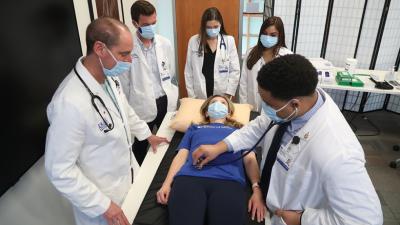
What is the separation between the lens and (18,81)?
1439mm

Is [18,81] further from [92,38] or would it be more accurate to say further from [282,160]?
[282,160]

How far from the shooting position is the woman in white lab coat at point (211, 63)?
264 centimetres

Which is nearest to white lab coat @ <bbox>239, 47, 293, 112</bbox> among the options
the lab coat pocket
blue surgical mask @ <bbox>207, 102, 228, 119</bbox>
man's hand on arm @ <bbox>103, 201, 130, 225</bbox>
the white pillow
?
the white pillow

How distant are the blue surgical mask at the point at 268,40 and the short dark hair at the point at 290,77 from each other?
4.31 feet

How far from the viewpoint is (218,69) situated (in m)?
2.72

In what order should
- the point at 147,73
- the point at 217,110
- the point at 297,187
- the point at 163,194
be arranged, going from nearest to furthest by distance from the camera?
the point at 297,187
the point at 163,194
the point at 217,110
the point at 147,73

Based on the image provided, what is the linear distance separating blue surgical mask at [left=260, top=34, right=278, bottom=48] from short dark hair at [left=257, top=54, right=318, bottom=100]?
1.32 m

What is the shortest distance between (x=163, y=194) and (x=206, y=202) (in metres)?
0.24

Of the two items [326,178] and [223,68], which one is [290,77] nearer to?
[326,178]

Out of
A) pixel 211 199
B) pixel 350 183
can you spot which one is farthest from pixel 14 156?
pixel 350 183

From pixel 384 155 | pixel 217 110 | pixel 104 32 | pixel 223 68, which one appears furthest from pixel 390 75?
pixel 104 32

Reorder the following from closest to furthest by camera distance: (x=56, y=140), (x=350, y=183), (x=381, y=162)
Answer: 1. (x=350, y=183)
2. (x=56, y=140)
3. (x=381, y=162)

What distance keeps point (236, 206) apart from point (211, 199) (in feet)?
0.47

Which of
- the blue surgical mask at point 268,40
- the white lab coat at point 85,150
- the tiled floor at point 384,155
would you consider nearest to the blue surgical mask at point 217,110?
the blue surgical mask at point 268,40
